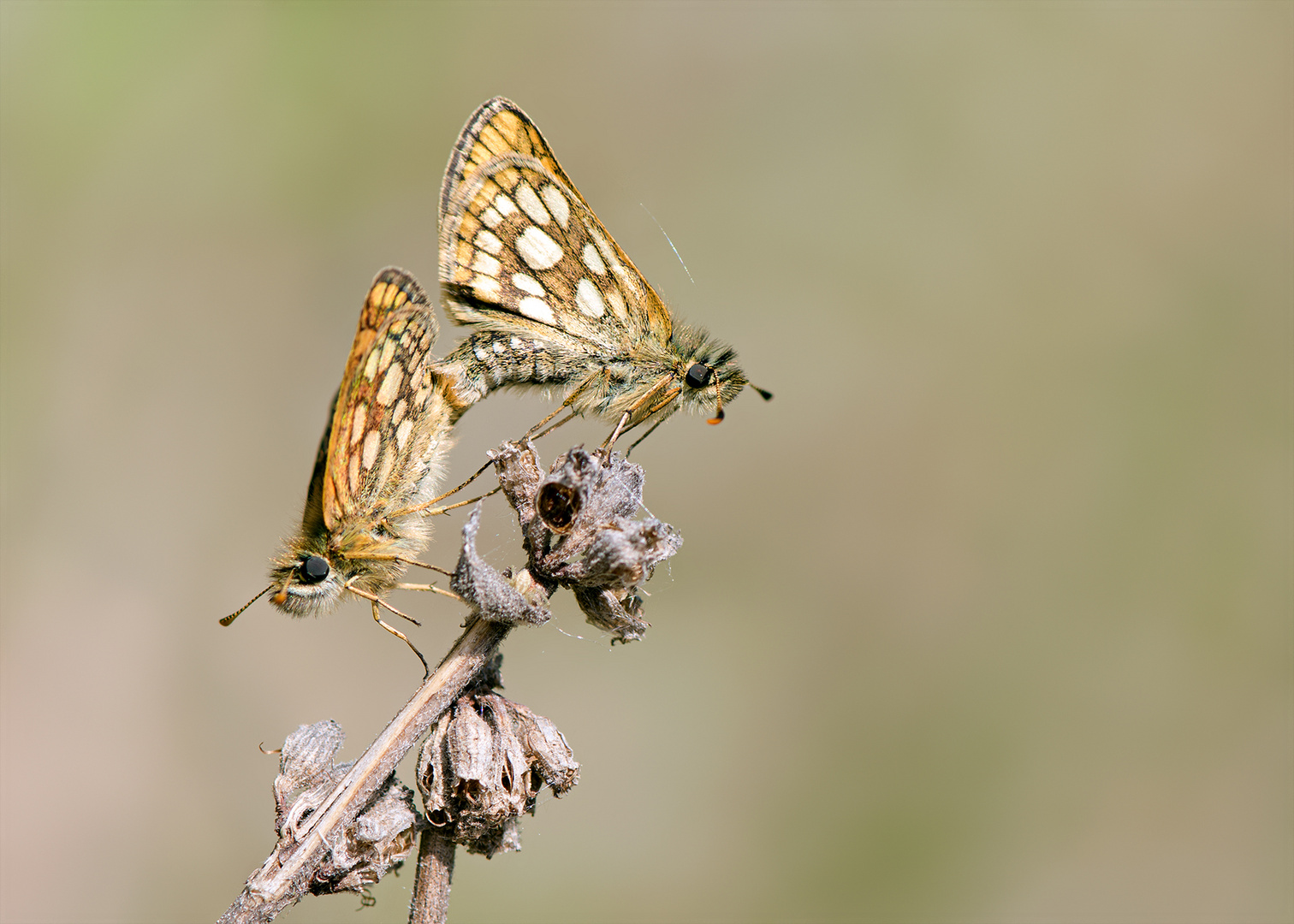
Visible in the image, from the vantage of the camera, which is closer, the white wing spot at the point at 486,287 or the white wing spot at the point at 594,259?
the white wing spot at the point at 594,259

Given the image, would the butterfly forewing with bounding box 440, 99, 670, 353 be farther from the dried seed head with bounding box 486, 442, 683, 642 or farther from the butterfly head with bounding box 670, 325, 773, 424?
the dried seed head with bounding box 486, 442, 683, 642

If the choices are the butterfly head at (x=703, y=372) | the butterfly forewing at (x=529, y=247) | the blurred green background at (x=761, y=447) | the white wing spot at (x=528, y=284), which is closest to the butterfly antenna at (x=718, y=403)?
the butterfly head at (x=703, y=372)

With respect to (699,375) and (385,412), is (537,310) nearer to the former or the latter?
(699,375)

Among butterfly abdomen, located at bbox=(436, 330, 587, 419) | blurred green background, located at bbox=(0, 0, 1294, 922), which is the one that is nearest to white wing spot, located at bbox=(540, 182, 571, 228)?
butterfly abdomen, located at bbox=(436, 330, 587, 419)

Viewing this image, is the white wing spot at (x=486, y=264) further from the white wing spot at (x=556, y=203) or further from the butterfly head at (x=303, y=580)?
the butterfly head at (x=303, y=580)

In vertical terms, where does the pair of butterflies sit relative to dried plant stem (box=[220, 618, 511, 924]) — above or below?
above

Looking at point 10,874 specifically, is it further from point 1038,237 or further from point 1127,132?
point 1127,132

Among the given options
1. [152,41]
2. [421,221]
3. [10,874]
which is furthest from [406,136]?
[10,874]
